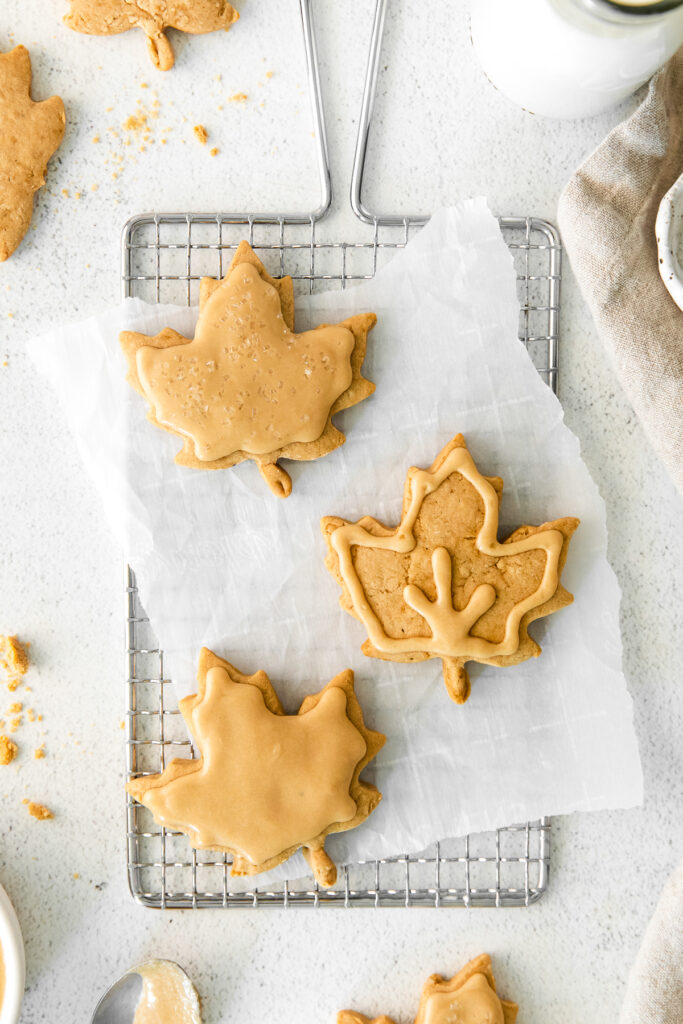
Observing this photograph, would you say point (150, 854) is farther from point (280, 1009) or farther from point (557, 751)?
point (557, 751)

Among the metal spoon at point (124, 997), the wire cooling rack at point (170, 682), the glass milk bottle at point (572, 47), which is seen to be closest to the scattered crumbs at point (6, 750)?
the wire cooling rack at point (170, 682)

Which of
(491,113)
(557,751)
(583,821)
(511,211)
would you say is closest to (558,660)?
(557,751)

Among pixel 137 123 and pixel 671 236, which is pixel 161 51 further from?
pixel 671 236

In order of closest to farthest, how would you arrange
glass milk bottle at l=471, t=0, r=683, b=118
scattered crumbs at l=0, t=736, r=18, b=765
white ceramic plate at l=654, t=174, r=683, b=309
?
1. glass milk bottle at l=471, t=0, r=683, b=118
2. white ceramic plate at l=654, t=174, r=683, b=309
3. scattered crumbs at l=0, t=736, r=18, b=765

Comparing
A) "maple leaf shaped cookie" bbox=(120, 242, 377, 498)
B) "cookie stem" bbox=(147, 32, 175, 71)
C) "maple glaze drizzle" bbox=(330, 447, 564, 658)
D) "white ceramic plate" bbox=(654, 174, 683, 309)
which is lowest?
"maple glaze drizzle" bbox=(330, 447, 564, 658)

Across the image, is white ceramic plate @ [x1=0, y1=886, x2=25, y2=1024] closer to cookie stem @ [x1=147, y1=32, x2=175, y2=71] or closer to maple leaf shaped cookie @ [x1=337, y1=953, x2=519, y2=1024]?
maple leaf shaped cookie @ [x1=337, y1=953, x2=519, y2=1024]

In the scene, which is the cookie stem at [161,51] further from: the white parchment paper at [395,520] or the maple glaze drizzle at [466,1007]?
the maple glaze drizzle at [466,1007]

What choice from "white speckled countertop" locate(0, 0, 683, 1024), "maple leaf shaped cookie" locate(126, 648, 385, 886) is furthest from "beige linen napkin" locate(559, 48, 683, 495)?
"maple leaf shaped cookie" locate(126, 648, 385, 886)

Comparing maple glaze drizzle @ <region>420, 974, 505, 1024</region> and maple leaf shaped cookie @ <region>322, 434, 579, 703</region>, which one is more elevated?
maple leaf shaped cookie @ <region>322, 434, 579, 703</region>
